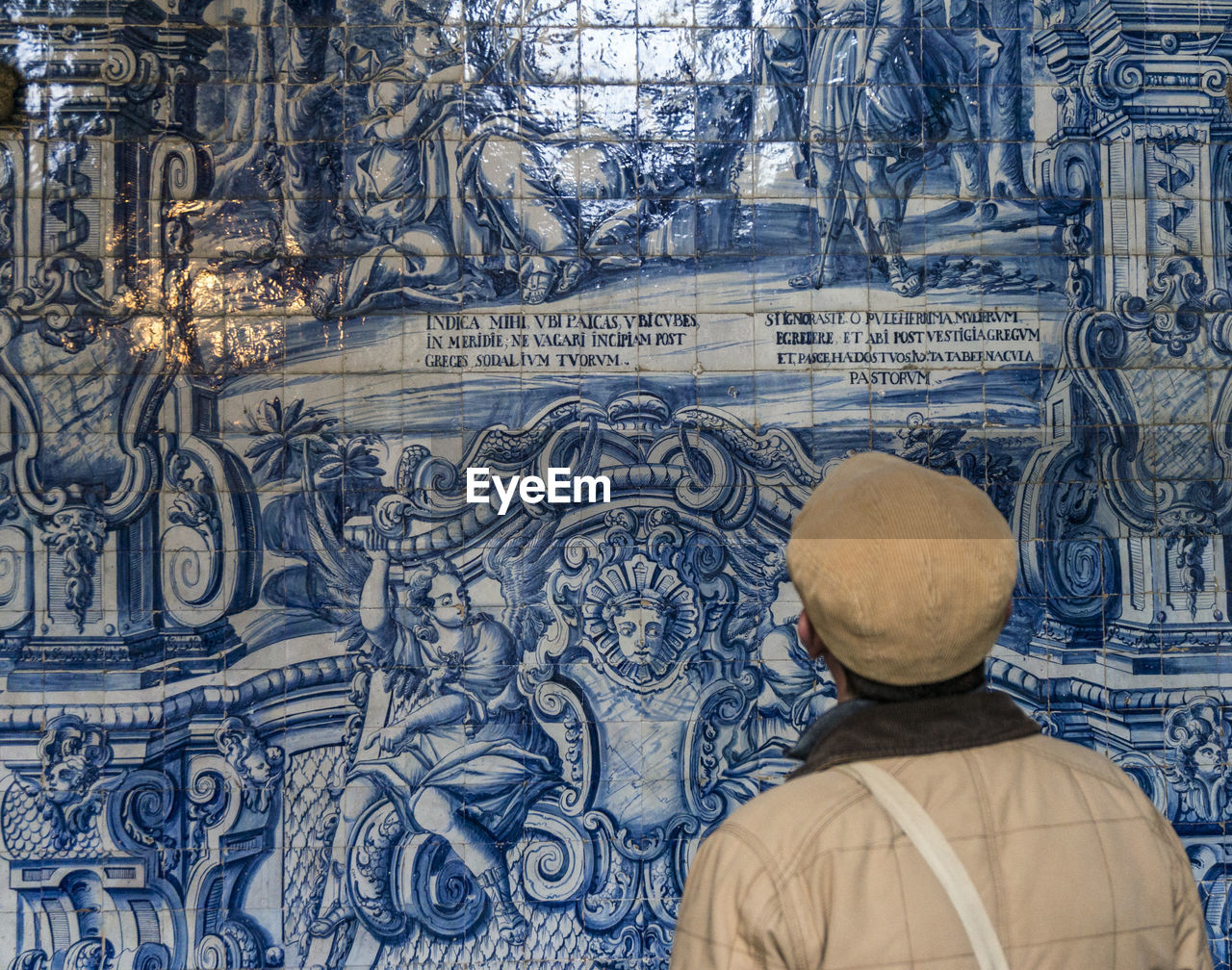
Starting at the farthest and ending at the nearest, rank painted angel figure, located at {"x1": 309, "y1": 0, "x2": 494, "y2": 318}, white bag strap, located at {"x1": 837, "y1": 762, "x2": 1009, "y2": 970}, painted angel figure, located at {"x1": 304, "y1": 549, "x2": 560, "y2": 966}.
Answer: painted angel figure, located at {"x1": 309, "y1": 0, "x2": 494, "y2": 318}
painted angel figure, located at {"x1": 304, "y1": 549, "x2": 560, "y2": 966}
white bag strap, located at {"x1": 837, "y1": 762, "x2": 1009, "y2": 970}

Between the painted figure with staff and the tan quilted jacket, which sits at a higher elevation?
the painted figure with staff

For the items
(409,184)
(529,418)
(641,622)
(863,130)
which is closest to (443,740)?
(641,622)

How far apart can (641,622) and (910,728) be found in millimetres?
2135

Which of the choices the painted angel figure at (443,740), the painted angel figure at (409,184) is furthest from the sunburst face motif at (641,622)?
the painted angel figure at (409,184)

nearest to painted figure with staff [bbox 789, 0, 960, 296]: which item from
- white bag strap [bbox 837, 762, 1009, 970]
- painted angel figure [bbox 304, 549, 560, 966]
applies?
painted angel figure [bbox 304, 549, 560, 966]

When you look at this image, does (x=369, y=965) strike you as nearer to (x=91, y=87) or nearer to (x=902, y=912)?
(x=902, y=912)

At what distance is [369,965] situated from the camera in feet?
10.4

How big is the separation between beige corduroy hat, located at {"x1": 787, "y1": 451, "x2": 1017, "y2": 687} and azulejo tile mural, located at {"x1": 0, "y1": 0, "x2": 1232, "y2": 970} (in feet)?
6.94

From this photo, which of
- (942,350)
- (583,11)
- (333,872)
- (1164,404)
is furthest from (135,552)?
(1164,404)

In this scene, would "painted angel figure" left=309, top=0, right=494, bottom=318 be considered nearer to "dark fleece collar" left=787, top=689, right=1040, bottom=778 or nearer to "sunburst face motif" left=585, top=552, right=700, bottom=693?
"sunburst face motif" left=585, top=552, right=700, bottom=693

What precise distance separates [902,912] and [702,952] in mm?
204

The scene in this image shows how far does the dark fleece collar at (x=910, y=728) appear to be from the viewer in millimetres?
1133

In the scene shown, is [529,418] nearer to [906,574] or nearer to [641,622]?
[641,622]

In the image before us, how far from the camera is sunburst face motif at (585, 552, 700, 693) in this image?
3.25 meters
